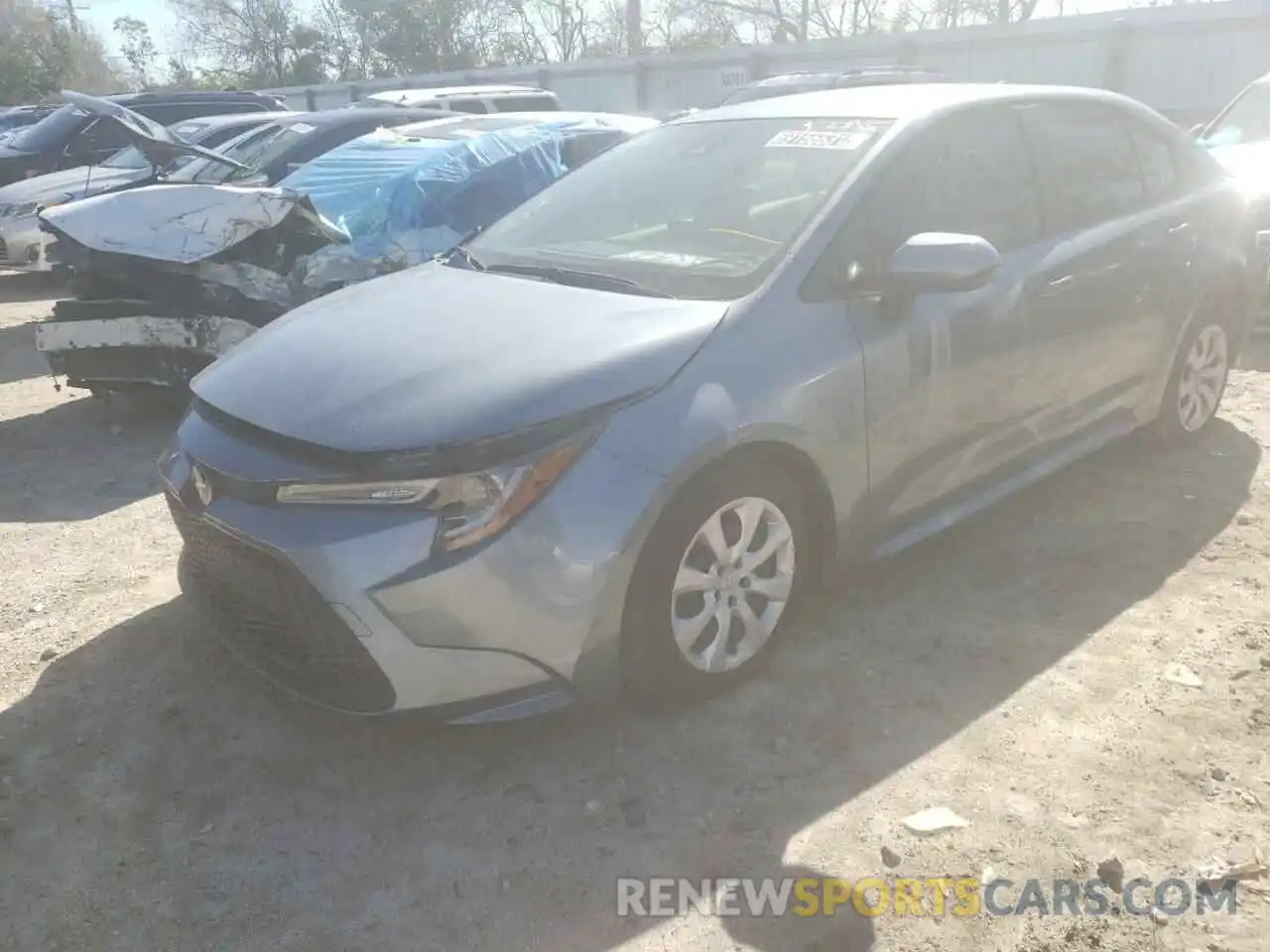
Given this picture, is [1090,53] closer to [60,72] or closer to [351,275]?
[351,275]

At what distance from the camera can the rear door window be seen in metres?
3.96

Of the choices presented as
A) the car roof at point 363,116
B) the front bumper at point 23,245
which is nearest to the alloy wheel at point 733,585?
the car roof at point 363,116

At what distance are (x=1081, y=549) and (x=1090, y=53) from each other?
1490 centimetres

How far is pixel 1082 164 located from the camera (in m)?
4.13

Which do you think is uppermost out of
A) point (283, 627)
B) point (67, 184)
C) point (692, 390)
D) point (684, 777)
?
point (67, 184)

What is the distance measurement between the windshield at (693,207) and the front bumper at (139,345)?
230 centimetres

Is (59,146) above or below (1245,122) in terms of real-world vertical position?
above

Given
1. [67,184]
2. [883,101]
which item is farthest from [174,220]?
[67,184]

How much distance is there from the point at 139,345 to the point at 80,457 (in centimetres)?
67

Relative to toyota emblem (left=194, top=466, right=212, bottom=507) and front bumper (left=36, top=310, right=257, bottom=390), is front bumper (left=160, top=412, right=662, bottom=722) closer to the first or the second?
toyota emblem (left=194, top=466, right=212, bottom=507)

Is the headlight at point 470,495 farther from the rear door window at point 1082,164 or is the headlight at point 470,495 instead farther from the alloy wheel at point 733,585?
the rear door window at point 1082,164

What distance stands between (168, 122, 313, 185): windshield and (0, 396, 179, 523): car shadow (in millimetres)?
2078

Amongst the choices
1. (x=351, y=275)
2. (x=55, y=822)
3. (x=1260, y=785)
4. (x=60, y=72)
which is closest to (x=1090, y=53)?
(x=351, y=275)

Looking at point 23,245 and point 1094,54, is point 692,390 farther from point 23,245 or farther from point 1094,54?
point 1094,54
